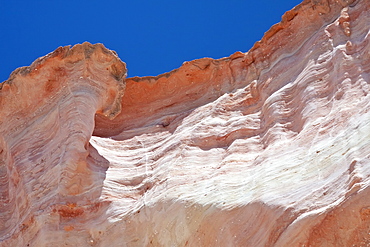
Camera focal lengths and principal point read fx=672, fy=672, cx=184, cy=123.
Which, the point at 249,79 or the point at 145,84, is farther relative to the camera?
the point at 145,84

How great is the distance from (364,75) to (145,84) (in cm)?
474

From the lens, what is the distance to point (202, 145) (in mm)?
10781

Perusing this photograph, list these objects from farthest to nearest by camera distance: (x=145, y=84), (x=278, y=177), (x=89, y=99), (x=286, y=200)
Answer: (x=145, y=84)
(x=89, y=99)
(x=278, y=177)
(x=286, y=200)

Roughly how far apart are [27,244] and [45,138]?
1901 mm

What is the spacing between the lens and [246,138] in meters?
10.6

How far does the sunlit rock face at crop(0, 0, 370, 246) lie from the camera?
8.21 m

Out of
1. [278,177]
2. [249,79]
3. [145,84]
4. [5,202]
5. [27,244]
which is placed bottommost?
[278,177]

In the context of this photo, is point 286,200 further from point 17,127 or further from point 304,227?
point 17,127

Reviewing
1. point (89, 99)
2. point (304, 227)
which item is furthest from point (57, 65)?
point (304, 227)

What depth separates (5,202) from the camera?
1130 centimetres

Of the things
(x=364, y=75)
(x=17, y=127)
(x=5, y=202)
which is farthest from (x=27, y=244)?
(x=364, y=75)

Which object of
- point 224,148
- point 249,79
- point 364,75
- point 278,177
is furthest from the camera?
point 249,79

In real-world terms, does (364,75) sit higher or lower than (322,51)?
lower

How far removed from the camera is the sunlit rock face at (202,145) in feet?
26.9
